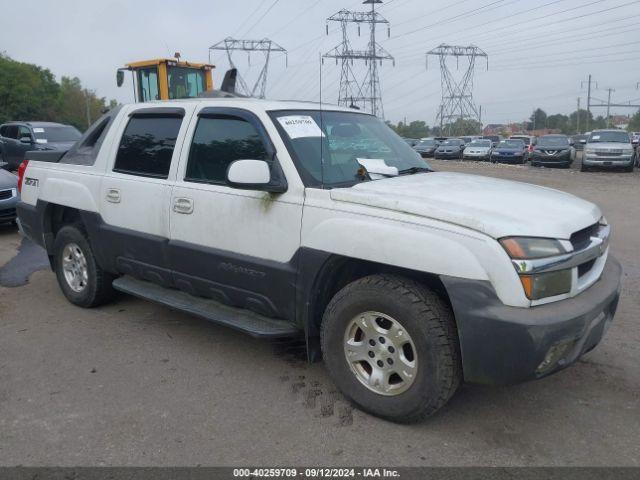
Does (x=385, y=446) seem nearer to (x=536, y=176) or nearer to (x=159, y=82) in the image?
(x=159, y=82)

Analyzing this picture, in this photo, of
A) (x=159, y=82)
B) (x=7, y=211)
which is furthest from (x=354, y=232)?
(x=159, y=82)

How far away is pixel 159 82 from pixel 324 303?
1236 cm

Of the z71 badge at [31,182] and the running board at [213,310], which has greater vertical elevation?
the z71 badge at [31,182]

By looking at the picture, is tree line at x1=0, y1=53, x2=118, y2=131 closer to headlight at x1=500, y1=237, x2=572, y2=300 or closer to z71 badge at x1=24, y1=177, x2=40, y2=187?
z71 badge at x1=24, y1=177, x2=40, y2=187

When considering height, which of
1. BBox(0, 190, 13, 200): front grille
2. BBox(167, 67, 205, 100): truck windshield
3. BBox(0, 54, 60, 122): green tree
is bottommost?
BBox(0, 190, 13, 200): front grille

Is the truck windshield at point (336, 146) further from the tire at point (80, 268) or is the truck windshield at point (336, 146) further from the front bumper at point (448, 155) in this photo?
the front bumper at point (448, 155)

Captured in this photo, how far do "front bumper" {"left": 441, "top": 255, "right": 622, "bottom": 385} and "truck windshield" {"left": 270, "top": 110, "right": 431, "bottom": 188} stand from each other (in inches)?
45.2

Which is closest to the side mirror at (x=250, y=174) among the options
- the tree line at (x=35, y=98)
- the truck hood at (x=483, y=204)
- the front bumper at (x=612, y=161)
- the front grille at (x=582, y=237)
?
the truck hood at (x=483, y=204)

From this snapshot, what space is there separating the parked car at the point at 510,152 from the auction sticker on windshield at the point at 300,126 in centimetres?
2554

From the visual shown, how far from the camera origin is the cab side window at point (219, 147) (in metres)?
3.83

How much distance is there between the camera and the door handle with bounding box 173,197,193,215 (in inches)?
158

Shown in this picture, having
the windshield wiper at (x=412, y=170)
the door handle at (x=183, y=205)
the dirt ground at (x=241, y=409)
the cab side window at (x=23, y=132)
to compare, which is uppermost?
the cab side window at (x=23, y=132)

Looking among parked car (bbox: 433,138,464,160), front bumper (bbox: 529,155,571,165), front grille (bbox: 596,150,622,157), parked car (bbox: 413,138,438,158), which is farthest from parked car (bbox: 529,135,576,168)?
parked car (bbox: 413,138,438,158)

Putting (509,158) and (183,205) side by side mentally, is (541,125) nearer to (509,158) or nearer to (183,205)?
(509,158)
